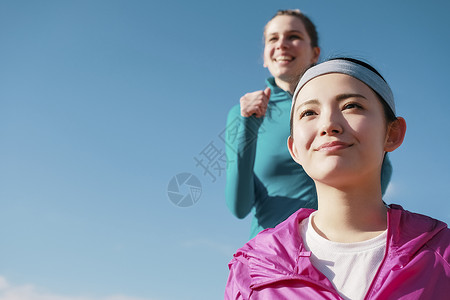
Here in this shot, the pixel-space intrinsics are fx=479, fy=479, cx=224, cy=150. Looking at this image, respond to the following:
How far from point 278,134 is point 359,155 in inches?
60.4

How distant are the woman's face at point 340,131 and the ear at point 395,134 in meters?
0.03

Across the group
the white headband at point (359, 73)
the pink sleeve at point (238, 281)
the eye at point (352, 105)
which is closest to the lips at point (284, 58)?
the white headband at point (359, 73)

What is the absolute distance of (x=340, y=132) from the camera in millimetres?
1798

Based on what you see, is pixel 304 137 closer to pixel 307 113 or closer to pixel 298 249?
pixel 307 113

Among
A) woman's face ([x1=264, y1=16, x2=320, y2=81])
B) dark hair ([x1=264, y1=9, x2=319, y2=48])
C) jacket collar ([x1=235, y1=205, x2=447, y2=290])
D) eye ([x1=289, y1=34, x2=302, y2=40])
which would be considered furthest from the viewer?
dark hair ([x1=264, y1=9, x2=319, y2=48])

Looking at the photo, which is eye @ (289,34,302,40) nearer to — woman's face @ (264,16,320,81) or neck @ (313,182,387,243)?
woman's face @ (264,16,320,81)

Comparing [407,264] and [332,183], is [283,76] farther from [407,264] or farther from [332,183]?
[407,264]

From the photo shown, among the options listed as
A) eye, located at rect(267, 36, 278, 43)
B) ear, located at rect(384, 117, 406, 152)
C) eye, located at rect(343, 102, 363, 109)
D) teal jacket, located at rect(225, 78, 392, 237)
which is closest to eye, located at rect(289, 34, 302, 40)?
eye, located at rect(267, 36, 278, 43)

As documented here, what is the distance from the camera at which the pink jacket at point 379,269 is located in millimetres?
1563

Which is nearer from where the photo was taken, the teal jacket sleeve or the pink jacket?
the pink jacket

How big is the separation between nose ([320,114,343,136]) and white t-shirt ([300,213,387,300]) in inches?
15.9

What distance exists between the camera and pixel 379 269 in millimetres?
1640

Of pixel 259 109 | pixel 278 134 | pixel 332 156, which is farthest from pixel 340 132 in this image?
pixel 278 134

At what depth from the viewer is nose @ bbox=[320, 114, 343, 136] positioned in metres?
1.79
